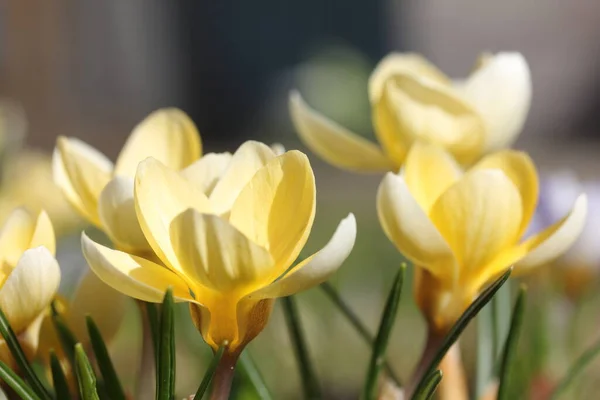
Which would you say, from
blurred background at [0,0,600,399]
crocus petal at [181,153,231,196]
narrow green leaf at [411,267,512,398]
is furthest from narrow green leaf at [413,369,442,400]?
blurred background at [0,0,600,399]

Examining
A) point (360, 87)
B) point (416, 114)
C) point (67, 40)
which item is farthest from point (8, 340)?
point (67, 40)

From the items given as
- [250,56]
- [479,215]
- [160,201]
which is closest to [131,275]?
[160,201]

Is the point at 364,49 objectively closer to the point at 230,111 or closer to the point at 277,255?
the point at 230,111

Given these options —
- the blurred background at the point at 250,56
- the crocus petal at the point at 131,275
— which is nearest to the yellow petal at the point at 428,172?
the crocus petal at the point at 131,275

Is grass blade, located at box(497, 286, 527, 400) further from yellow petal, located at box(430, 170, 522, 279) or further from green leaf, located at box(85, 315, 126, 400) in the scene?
green leaf, located at box(85, 315, 126, 400)

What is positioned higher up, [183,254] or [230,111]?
[183,254]

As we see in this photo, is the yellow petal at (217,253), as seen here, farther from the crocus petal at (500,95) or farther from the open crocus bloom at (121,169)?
the crocus petal at (500,95)
